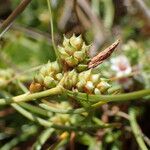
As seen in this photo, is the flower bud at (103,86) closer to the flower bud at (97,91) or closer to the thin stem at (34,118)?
the flower bud at (97,91)

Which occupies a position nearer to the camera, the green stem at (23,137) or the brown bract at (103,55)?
the brown bract at (103,55)

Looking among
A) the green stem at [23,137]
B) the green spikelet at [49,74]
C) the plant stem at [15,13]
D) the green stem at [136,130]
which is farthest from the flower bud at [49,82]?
the green stem at [23,137]

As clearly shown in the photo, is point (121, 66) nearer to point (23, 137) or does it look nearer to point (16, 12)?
point (23, 137)

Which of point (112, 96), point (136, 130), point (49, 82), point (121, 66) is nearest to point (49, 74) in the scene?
point (49, 82)

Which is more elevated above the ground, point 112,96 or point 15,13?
point 15,13

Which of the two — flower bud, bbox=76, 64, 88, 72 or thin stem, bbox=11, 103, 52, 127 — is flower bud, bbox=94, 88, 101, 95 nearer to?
flower bud, bbox=76, 64, 88, 72

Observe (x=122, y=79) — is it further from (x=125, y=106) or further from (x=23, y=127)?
(x=23, y=127)

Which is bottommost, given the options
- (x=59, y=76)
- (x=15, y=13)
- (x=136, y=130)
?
(x=136, y=130)

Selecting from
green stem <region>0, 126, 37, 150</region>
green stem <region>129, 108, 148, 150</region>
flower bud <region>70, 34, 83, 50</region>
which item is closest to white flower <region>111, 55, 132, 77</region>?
green stem <region>129, 108, 148, 150</region>

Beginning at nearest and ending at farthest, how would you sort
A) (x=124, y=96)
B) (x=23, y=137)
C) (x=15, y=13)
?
(x=124, y=96), (x=15, y=13), (x=23, y=137)

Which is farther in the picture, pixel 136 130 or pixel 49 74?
pixel 136 130
